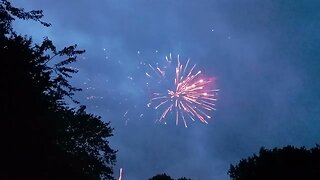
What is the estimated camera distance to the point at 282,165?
128ft

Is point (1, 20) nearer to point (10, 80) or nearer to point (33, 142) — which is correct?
point (10, 80)

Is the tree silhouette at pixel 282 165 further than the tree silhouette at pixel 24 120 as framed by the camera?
Yes

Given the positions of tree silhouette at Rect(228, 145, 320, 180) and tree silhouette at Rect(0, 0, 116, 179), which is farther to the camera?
tree silhouette at Rect(228, 145, 320, 180)

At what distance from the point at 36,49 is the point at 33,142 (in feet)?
37.5

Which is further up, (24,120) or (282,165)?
(282,165)

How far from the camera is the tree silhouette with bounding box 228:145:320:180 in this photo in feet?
121

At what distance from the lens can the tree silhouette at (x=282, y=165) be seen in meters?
36.8

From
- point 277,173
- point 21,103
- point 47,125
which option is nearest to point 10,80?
point 21,103

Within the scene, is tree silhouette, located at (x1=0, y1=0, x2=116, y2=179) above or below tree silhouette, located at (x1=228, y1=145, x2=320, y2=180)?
below

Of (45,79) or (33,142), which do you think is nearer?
(33,142)

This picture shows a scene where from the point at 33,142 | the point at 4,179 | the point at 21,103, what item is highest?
the point at 21,103

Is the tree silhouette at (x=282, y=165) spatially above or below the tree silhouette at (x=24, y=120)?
above

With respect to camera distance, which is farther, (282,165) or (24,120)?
(282,165)

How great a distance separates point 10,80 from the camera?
53.0 ft
